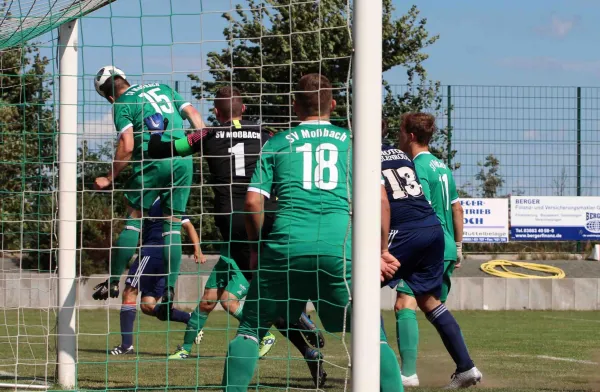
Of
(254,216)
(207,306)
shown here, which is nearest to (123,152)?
(207,306)

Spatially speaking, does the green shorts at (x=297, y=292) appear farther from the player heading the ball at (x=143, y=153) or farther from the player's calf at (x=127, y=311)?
the player's calf at (x=127, y=311)

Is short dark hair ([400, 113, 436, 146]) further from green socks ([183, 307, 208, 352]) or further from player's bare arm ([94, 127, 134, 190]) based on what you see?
green socks ([183, 307, 208, 352])

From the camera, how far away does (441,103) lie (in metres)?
16.9

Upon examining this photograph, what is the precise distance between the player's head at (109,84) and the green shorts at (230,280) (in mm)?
1621

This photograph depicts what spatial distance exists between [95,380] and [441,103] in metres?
11.2

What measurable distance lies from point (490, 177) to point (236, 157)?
10117 mm

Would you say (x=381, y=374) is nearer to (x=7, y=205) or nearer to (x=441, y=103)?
Result: (x=7, y=205)

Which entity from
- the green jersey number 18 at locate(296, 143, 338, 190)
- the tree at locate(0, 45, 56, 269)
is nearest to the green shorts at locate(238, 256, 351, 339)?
the green jersey number 18 at locate(296, 143, 338, 190)

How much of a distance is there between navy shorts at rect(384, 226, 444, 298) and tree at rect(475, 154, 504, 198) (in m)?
9.97

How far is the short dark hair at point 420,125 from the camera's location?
7344mm

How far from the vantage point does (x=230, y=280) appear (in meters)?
8.12

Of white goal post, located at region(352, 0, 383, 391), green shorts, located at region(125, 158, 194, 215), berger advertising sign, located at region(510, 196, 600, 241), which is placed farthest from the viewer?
berger advertising sign, located at region(510, 196, 600, 241)

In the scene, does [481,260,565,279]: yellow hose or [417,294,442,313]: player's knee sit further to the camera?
[481,260,565,279]: yellow hose

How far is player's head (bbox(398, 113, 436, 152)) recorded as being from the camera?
7.35 m
